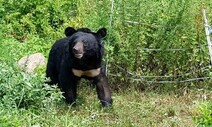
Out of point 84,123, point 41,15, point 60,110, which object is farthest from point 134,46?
point 41,15

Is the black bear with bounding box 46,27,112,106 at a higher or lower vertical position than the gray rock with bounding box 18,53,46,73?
higher

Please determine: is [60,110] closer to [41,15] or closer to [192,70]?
[192,70]

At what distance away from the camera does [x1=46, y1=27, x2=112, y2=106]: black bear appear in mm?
6652

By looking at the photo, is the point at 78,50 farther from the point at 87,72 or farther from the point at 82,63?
the point at 87,72

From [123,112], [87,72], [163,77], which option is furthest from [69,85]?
[163,77]

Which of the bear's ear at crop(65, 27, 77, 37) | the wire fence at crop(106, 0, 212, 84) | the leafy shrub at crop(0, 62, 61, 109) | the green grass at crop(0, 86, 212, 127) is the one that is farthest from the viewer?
the wire fence at crop(106, 0, 212, 84)

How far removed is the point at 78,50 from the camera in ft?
21.5

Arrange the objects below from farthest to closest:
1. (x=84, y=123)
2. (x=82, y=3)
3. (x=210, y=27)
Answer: (x=82, y=3), (x=210, y=27), (x=84, y=123)

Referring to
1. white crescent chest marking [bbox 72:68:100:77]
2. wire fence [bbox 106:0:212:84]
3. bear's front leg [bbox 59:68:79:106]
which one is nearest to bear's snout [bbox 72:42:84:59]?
white crescent chest marking [bbox 72:68:100:77]

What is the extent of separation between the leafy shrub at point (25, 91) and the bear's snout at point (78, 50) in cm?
44

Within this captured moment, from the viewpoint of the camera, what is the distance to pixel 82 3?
909 cm

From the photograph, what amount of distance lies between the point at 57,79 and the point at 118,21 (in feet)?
3.41

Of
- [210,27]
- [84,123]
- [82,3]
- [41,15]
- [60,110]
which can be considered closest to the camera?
[84,123]

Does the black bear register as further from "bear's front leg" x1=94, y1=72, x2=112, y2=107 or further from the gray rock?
the gray rock
